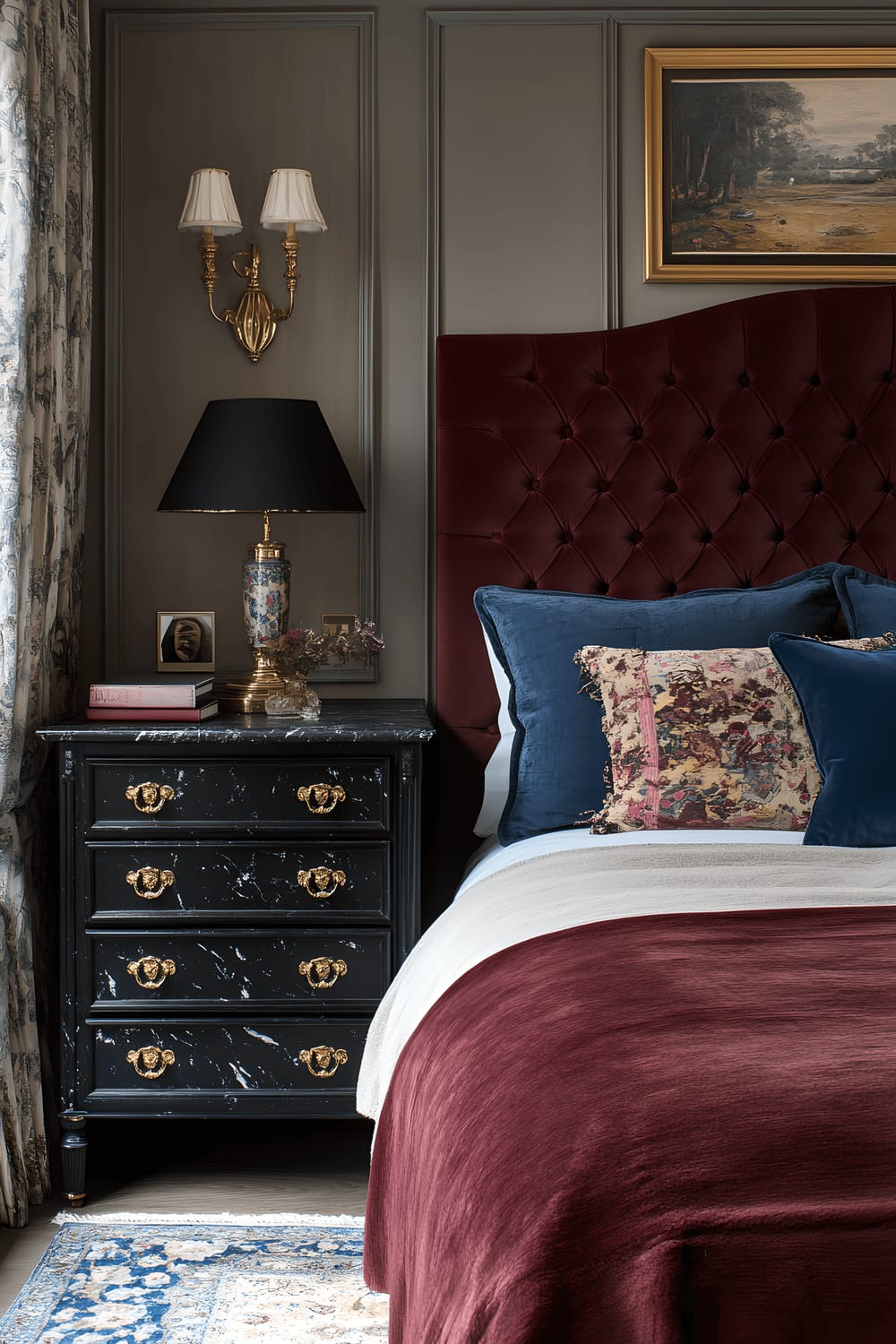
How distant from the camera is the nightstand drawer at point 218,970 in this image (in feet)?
7.33

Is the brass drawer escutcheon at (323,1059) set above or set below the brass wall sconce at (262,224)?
below

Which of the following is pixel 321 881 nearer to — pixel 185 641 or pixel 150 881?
pixel 150 881

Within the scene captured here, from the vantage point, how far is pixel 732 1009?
1.14 meters

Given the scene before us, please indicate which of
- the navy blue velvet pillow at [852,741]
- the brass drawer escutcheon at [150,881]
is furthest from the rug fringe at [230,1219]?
the navy blue velvet pillow at [852,741]

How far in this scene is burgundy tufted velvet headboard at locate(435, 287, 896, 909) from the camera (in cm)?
264

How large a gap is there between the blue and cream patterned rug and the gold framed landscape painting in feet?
7.26

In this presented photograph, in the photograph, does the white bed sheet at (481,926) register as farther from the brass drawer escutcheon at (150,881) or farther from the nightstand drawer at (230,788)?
the brass drawer escutcheon at (150,881)

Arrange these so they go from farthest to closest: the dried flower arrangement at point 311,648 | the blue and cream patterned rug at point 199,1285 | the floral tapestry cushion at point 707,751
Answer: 1. the dried flower arrangement at point 311,648
2. the floral tapestry cushion at point 707,751
3. the blue and cream patterned rug at point 199,1285

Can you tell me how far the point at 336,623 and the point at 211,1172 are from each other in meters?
1.24

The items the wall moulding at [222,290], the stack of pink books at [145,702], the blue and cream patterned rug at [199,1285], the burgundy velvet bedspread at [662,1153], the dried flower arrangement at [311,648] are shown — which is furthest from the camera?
the wall moulding at [222,290]

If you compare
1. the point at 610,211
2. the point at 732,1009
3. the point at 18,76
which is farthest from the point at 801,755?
the point at 18,76

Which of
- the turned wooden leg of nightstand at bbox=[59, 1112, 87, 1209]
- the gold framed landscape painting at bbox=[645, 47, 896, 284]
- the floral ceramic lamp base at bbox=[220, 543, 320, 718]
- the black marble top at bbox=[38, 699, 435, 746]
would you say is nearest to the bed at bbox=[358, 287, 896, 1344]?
the gold framed landscape painting at bbox=[645, 47, 896, 284]

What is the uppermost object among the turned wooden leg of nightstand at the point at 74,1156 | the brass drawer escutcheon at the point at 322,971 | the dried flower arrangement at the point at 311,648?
the dried flower arrangement at the point at 311,648

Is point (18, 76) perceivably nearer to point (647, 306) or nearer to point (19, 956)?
point (647, 306)
